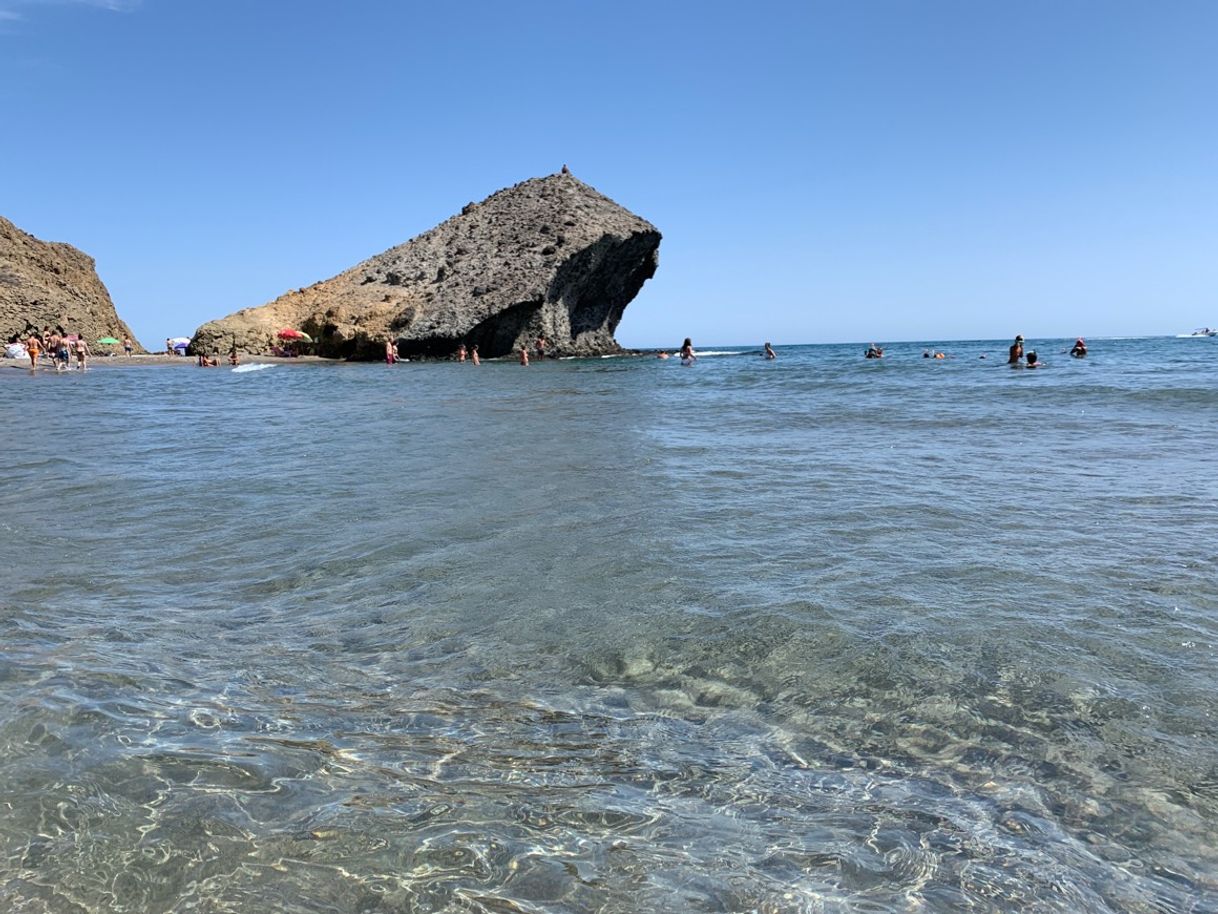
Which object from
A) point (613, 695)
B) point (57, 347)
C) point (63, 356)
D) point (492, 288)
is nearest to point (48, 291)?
point (57, 347)

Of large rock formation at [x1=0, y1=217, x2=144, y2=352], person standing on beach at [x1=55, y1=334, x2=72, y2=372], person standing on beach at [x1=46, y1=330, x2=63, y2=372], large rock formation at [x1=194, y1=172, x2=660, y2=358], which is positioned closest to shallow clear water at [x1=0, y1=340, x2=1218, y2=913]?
person standing on beach at [x1=55, y1=334, x2=72, y2=372]

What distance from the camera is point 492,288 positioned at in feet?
151

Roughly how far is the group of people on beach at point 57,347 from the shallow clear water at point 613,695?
29.7 m

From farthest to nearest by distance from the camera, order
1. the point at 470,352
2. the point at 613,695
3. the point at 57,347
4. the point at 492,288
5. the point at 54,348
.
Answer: the point at 470,352
the point at 492,288
the point at 54,348
the point at 57,347
the point at 613,695

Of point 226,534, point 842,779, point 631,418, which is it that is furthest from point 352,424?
point 842,779

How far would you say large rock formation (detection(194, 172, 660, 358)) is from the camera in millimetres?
45625

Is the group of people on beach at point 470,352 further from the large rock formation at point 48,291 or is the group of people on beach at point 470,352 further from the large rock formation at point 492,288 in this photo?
the large rock formation at point 48,291

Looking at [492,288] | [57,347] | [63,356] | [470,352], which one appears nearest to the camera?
[63,356]

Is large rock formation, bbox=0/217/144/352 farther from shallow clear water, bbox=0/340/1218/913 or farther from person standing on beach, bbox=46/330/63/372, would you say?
shallow clear water, bbox=0/340/1218/913

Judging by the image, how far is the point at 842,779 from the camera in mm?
2588

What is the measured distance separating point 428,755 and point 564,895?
2.90 feet

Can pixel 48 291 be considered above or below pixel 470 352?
above

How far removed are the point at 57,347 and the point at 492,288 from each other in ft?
69.7

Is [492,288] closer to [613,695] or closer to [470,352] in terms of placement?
[470,352]
